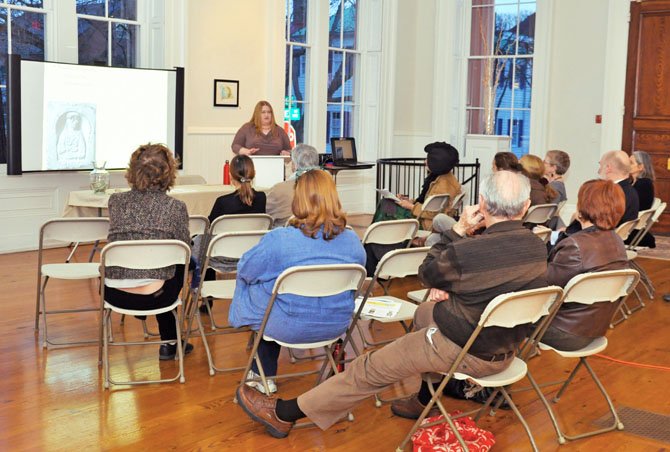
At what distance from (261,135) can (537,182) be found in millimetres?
3164

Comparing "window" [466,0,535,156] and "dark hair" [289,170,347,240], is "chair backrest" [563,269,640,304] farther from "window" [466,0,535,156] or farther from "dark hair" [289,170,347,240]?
"window" [466,0,535,156]

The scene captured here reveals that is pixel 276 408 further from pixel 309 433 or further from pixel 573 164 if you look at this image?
pixel 573 164

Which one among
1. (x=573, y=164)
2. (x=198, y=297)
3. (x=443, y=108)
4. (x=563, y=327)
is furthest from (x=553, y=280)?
(x=443, y=108)

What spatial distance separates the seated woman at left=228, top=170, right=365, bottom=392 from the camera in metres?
3.78

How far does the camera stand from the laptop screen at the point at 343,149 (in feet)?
34.8

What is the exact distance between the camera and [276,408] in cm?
369

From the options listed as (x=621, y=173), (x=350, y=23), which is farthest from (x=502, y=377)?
(x=350, y=23)

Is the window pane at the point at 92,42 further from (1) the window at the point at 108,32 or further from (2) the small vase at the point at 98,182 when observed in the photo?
(2) the small vase at the point at 98,182

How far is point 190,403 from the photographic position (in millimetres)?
4102

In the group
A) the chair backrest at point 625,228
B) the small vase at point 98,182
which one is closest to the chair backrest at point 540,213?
the chair backrest at point 625,228

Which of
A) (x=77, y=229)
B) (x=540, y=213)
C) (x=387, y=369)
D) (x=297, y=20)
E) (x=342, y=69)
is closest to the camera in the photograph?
(x=387, y=369)

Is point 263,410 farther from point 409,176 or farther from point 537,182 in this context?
point 409,176

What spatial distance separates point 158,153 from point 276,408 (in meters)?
1.60

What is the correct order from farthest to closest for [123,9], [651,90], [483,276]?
[651,90], [123,9], [483,276]
